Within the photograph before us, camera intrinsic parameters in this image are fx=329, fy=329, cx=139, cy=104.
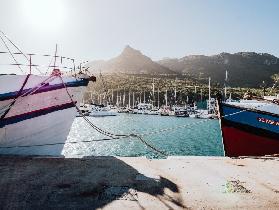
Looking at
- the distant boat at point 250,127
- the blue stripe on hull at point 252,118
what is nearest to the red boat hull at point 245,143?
the distant boat at point 250,127

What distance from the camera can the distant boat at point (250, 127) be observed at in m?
14.4

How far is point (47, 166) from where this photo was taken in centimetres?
909

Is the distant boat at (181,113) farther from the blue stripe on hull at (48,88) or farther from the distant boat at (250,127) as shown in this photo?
the blue stripe on hull at (48,88)

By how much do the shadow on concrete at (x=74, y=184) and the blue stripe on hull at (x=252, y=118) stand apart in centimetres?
699

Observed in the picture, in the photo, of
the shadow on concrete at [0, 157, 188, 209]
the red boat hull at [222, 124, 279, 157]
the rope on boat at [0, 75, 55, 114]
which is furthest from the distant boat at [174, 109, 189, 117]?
the shadow on concrete at [0, 157, 188, 209]

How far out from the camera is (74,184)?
24.4 feet

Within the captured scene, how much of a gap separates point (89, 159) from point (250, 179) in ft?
15.3

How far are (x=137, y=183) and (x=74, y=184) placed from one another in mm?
1431

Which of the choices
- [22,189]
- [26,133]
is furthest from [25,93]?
[22,189]

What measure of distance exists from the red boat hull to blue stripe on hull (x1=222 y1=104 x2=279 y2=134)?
0.43 meters

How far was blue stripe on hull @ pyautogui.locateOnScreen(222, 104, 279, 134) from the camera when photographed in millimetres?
14312

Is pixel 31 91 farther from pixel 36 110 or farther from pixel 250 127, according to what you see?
pixel 250 127

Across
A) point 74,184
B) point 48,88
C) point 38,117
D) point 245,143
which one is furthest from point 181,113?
point 74,184

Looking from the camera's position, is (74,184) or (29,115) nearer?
(74,184)
